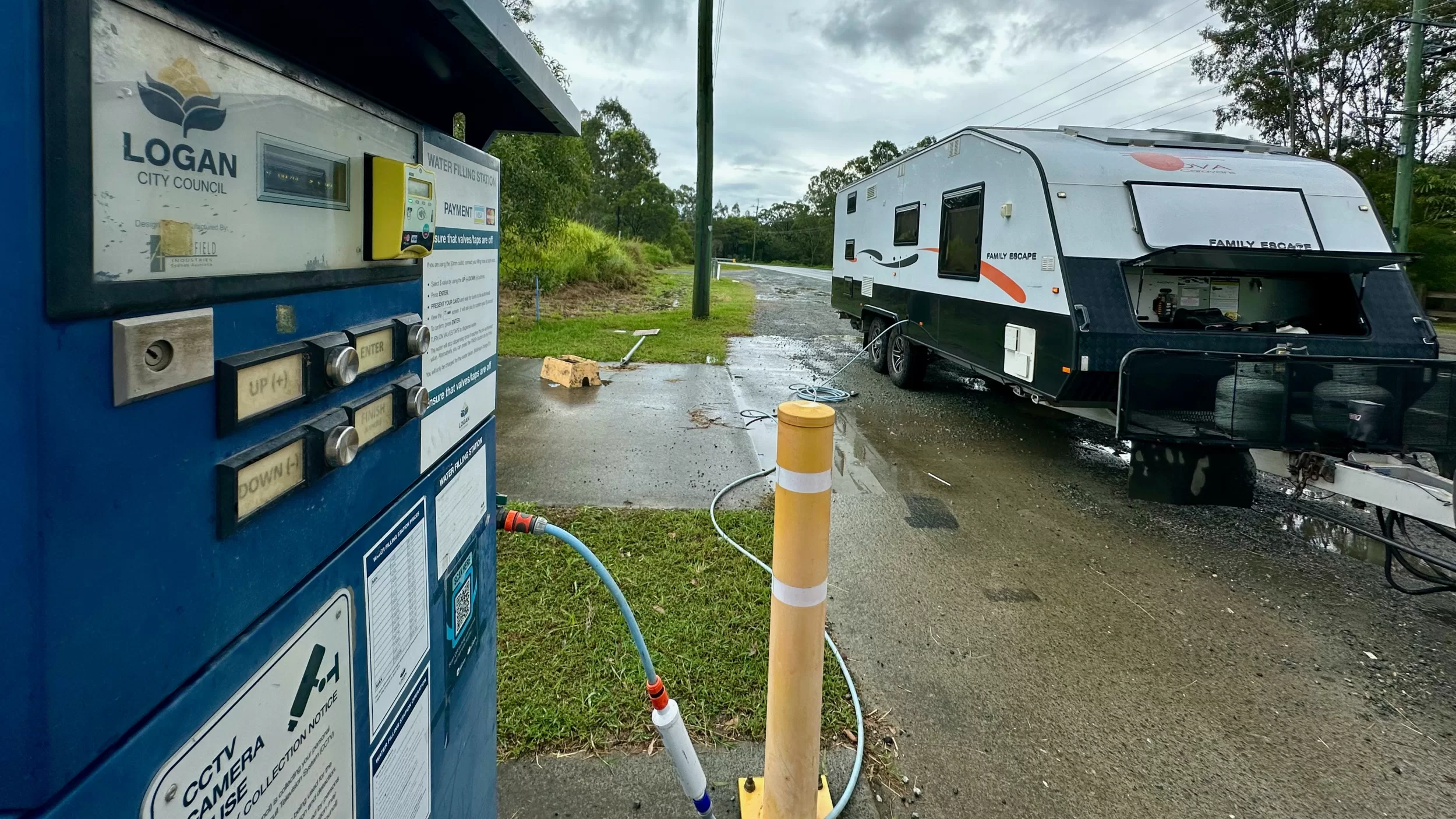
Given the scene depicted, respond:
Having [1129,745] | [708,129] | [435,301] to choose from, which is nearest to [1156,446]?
[1129,745]

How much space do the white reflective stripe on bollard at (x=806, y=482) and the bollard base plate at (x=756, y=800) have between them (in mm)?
1020

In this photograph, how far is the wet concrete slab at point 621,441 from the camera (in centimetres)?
543

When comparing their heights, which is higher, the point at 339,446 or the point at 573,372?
the point at 339,446

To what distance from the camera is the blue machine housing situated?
632mm

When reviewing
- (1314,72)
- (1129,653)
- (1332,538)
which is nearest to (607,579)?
(1129,653)

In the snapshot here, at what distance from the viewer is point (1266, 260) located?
5289 mm

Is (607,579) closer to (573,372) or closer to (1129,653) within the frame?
(1129,653)

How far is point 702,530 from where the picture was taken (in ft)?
15.3

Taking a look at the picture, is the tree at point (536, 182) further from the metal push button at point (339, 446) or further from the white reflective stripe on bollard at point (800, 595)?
the metal push button at point (339, 446)

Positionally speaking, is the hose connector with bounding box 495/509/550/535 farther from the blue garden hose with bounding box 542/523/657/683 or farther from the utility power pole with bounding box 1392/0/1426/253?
the utility power pole with bounding box 1392/0/1426/253

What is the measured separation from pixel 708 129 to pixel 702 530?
46.3 feet

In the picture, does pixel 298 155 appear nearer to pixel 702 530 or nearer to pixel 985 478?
pixel 702 530

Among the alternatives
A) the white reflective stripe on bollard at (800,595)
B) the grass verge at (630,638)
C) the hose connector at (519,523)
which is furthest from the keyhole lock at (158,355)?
the grass verge at (630,638)

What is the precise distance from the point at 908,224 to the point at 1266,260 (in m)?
4.38
